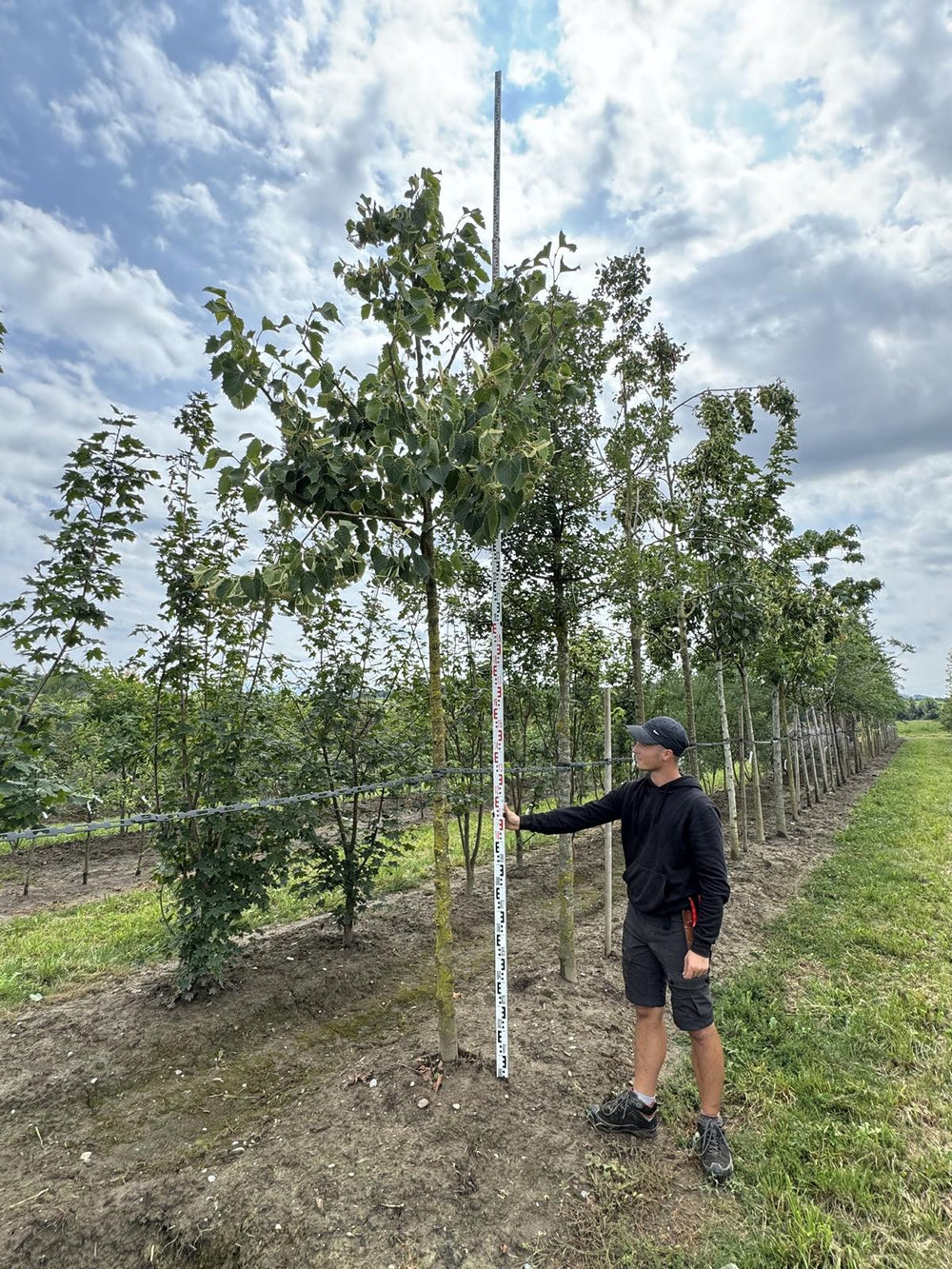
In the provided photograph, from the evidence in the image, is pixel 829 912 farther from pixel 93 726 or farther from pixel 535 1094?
pixel 93 726


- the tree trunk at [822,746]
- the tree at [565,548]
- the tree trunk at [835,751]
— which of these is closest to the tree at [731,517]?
the tree at [565,548]

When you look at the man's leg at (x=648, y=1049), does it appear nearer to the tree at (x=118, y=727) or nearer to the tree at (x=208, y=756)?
the tree at (x=208, y=756)

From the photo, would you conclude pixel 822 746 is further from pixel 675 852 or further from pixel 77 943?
pixel 77 943

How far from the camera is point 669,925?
2.92m

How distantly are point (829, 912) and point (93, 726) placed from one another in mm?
12100

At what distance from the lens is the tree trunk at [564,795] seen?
4621 millimetres

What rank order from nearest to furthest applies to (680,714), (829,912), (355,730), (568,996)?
(568,996) < (355,730) < (829,912) < (680,714)

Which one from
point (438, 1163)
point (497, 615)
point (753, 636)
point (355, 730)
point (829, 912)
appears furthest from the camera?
point (753, 636)

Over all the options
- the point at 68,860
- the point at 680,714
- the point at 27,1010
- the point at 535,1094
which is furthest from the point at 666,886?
the point at 68,860

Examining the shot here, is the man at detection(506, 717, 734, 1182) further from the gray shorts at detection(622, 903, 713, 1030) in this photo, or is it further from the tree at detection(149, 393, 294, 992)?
the tree at detection(149, 393, 294, 992)

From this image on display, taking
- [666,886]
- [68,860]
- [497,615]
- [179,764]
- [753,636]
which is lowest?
[68,860]

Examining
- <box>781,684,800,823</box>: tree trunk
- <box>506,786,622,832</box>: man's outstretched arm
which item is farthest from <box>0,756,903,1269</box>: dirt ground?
<box>781,684,800,823</box>: tree trunk

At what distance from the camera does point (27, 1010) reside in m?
4.56

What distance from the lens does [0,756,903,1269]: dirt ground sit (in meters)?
2.41
